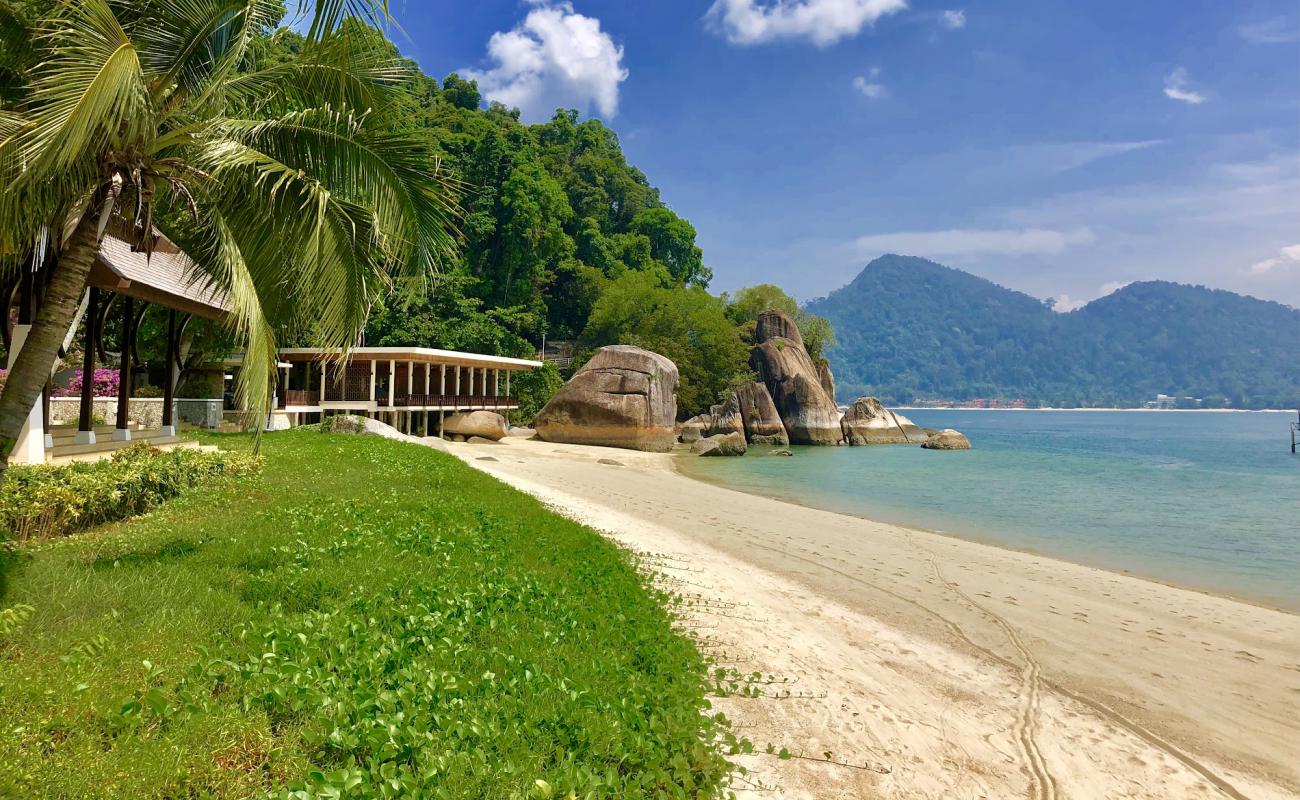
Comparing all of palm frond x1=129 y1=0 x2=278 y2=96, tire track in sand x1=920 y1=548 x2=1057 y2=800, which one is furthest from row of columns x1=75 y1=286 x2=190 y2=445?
tire track in sand x1=920 y1=548 x2=1057 y2=800

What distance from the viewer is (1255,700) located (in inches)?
260

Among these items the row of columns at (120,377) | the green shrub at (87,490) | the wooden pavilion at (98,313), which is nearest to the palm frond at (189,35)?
the wooden pavilion at (98,313)

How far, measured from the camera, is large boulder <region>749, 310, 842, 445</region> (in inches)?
1955

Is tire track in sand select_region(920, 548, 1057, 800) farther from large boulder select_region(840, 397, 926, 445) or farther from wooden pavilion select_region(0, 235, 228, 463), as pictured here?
large boulder select_region(840, 397, 926, 445)

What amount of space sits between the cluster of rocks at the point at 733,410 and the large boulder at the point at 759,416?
7 cm

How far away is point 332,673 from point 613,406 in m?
30.1

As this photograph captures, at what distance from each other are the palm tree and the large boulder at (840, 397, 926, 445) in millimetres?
46469

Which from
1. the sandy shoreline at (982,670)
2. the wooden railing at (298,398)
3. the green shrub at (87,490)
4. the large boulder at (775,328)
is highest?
the large boulder at (775,328)

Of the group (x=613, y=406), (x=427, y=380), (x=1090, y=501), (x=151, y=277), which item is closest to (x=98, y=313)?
(x=151, y=277)

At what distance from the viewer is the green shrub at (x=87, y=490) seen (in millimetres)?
7086

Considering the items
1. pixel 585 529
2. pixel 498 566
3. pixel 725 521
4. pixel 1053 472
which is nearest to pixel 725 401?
pixel 1053 472

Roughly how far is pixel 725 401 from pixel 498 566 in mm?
41882

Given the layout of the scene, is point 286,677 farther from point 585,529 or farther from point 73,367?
point 73,367

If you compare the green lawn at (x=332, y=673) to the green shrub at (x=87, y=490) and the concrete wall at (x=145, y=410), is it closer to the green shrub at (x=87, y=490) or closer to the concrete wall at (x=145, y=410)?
the green shrub at (x=87, y=490)
